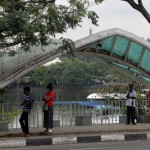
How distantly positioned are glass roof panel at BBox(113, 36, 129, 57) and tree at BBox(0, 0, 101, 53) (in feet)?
12.4

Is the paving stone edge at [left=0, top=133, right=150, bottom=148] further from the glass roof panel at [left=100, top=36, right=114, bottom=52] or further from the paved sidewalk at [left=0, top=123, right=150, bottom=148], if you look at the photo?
the glass roof panel at [left=100, top=36, right=114, bottom=52]

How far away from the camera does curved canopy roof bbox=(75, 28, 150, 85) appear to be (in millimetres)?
15086

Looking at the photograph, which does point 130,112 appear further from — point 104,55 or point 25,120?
point 25,120

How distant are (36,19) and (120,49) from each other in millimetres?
4781

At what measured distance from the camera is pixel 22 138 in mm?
12297

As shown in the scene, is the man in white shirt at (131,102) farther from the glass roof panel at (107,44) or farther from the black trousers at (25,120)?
the black trousers at (25,120)

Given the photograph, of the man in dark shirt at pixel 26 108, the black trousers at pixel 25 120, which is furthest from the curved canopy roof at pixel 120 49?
the black trousers at pixel 25 120

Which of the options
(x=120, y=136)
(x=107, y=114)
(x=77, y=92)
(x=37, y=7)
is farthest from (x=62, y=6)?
(x=77, y=92)

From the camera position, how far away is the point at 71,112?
1614 cm

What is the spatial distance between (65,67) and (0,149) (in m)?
60.8

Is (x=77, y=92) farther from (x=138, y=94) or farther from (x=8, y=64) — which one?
(x=8, y=64)

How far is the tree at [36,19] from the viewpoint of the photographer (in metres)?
11.5

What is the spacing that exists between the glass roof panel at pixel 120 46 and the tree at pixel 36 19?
3.77 m

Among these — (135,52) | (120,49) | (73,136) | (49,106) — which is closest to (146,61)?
(135,52)
